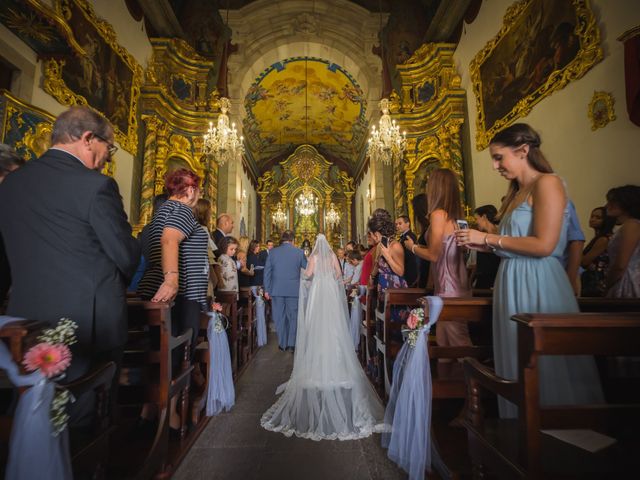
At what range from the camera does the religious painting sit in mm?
4523

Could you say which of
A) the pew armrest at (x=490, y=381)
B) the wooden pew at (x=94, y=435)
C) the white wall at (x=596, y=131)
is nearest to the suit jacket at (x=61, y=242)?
the wooden pew at (x=94, y=435)

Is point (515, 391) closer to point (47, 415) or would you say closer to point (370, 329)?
point (47, 415)

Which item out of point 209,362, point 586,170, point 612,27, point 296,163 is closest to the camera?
point 209,362

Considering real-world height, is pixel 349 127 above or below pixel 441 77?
above

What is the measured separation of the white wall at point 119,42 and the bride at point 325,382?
15.1 ft

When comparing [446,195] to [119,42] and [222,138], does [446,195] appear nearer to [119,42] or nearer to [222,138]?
[222,138]

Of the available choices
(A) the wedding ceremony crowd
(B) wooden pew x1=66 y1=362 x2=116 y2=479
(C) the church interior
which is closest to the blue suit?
(C) the church interior

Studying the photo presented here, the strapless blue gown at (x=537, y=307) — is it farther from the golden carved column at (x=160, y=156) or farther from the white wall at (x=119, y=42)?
the golden carved column at (x=160, y=156)

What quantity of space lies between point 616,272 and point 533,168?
59.7 inches

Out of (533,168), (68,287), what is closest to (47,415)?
(68,287)

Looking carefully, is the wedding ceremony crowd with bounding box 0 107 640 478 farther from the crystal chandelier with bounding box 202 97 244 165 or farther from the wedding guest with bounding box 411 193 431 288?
the crystal chandelier with bounding box 202 97 244 165

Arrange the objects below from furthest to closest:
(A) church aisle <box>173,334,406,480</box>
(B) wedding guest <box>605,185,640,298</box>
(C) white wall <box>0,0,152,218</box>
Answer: (C) white wall <box>0,0,152,218</box> < (B) wedding guest <box>605,185,640,298</box> < (A) church aisle <box>173,334,406,480</box>

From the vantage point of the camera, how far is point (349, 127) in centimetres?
1585

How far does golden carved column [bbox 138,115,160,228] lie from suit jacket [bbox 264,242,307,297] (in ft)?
12.9
